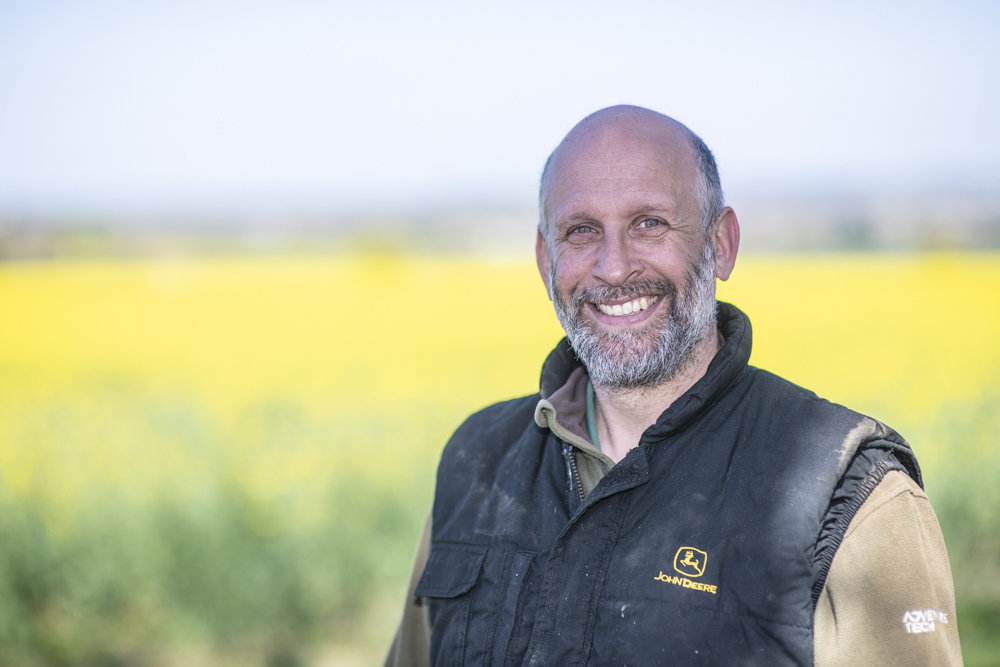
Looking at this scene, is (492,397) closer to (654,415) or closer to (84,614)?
(84,614)

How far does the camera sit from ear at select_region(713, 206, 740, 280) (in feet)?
6.55

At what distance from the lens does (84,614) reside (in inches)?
186

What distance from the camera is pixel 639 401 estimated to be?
1.90 meters

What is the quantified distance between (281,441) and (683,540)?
→ 5463 millimetres

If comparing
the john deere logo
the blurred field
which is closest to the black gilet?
the john deere logo

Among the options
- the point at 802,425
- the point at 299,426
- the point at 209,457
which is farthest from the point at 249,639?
the point at 802,425

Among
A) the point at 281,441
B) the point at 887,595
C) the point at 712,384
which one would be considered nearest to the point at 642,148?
the point at 712,384

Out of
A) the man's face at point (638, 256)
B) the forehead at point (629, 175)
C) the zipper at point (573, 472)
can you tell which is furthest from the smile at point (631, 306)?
the zipper at point (573, 472)

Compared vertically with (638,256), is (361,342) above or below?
below

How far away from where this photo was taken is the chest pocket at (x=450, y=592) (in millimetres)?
1790

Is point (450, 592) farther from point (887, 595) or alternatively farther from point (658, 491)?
point (887, 595)

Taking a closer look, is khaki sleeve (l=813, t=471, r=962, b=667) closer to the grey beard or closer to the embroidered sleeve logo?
the embroidered sleeve logo

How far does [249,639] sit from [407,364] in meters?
5.05

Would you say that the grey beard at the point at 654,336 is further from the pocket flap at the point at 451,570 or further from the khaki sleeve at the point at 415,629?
the khaki sleeve at the point at 415,629
